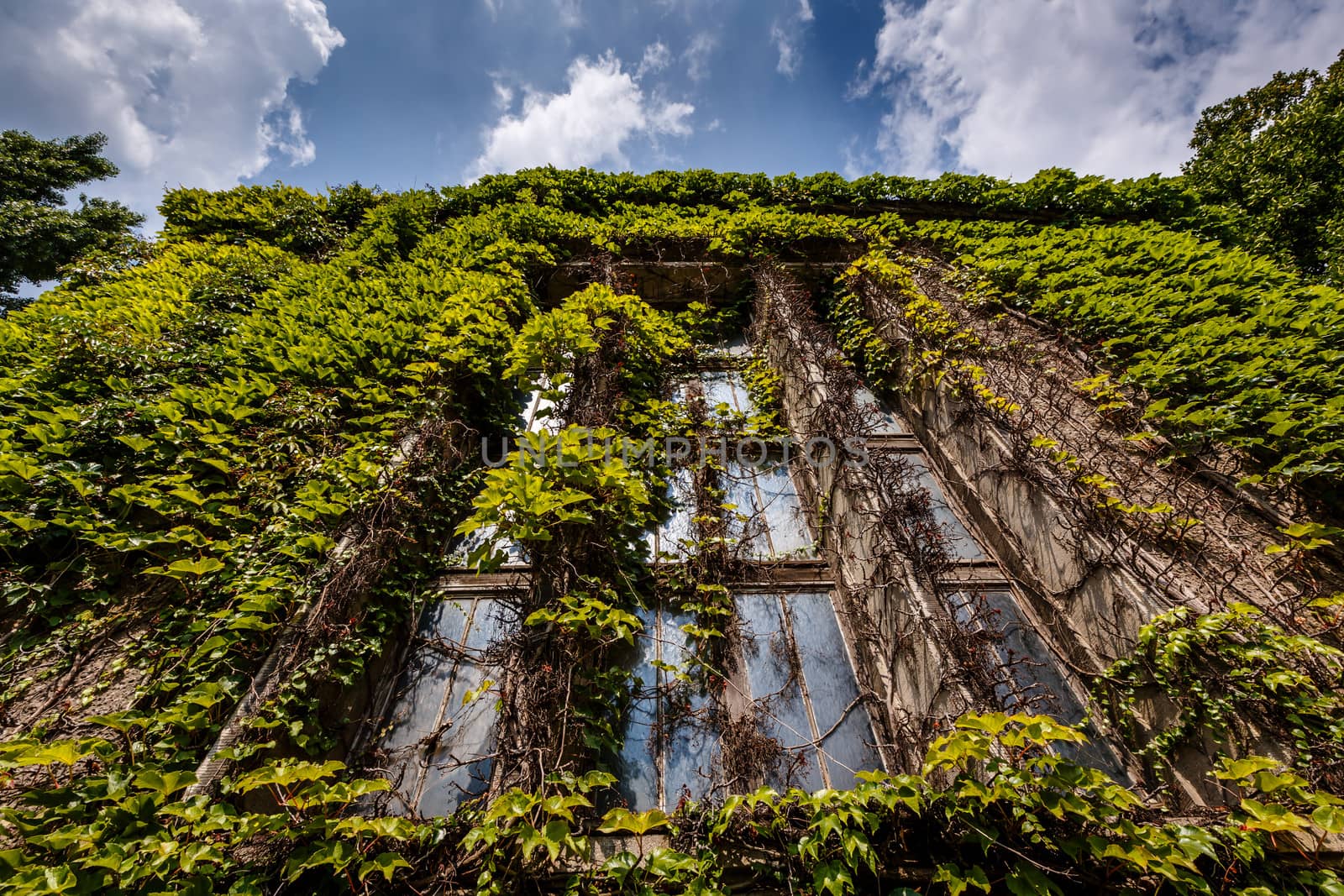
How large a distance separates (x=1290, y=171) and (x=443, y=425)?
58.9 ft

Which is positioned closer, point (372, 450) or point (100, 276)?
point (372, 450)

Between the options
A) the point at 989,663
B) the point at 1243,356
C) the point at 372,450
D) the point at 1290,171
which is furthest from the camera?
the point at 1290,171

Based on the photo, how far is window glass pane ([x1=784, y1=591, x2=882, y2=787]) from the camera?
2.83 meters

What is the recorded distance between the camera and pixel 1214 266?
15.4 feet

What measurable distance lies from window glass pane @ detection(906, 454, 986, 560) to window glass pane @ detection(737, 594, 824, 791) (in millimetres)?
1806

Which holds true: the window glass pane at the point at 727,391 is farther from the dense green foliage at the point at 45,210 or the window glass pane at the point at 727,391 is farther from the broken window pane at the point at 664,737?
the dense green foliage at the point at 45,210

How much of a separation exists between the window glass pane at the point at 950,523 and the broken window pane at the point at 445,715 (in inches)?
156

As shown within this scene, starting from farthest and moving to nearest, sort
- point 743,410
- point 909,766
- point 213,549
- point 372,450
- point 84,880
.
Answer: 1. point 743,410
2. point 372,450
3. point 909,766
4. point 213,549
5. point 84,880

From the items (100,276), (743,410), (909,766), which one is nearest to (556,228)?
(743,410)

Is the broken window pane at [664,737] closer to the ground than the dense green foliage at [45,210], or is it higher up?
closer to the ground

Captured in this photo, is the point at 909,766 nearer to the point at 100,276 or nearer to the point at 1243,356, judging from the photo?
the point at 1243,356

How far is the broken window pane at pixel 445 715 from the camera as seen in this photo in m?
2.56

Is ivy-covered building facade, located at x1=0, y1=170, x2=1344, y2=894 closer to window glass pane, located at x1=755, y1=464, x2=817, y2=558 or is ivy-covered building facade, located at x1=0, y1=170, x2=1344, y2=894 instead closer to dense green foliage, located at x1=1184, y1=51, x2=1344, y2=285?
window glass pane, located at x1=755, y1=464, x2=817, y2=558

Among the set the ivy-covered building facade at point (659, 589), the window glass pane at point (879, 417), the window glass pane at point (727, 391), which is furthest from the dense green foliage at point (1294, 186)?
the window glass pane at point (727, 391)
